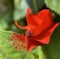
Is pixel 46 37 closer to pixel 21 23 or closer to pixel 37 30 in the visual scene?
pixel 37 30

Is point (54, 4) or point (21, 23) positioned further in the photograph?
point (21, 23)

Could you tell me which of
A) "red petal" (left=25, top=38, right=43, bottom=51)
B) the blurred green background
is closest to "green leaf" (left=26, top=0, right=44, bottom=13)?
the blurred green background

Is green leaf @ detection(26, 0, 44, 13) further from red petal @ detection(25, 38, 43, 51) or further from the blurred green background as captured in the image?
red petal @ detection(25, 38, 43, 51)

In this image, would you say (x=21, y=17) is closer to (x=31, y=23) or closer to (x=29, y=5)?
(x=29, y=5)

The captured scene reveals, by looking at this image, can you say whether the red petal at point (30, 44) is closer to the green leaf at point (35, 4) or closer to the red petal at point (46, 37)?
the red petal at point (46, 37)

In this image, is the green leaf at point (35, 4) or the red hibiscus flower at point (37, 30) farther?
the green leaf at point (35, 4)

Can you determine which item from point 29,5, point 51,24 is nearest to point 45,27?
point 51,24

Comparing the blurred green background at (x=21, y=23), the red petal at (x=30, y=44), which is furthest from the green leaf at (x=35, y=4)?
the red petal at (x=30, y=44)

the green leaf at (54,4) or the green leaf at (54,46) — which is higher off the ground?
the green leaf at (54,4)

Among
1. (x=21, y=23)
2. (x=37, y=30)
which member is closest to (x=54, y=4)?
(x=37, y=30)
